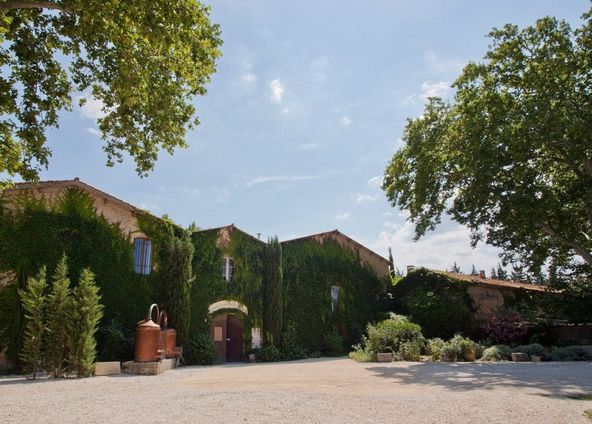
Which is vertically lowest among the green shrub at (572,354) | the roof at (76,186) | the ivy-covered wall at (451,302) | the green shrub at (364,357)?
the green shrub at (572,354)

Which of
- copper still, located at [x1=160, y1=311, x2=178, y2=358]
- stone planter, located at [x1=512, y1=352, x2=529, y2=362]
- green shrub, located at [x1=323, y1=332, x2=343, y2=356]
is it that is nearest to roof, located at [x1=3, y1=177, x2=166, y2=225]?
copper still, located at [x1=160, y1=311, x2=178, y2=358]

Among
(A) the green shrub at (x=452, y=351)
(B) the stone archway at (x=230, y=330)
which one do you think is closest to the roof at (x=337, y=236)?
(B) the stone archway at (x=230, y=330)

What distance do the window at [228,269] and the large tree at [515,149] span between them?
9501 millimetres

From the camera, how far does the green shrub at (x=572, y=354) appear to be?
699 inches

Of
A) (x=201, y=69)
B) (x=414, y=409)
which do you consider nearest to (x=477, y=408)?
(x=414, y=409)

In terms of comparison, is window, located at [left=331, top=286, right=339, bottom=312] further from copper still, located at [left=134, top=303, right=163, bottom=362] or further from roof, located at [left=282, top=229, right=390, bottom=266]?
copper still, located at [left=134, top=303, right=163, bottom=362]

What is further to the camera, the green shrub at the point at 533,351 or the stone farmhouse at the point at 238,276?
the green shrub at the point at 533,351

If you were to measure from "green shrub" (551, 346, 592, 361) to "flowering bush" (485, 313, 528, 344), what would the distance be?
144 inches

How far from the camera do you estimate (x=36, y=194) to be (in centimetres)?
1617

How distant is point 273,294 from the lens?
72.7 feet

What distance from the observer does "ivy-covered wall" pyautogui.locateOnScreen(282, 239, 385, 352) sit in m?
23.8

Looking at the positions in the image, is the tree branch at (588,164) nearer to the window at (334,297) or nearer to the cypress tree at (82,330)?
the window at (334,297)

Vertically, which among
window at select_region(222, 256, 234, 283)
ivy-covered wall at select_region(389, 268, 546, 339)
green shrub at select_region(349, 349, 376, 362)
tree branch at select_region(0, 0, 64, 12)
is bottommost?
green shrub at select_region(349, 349, 376, 362)

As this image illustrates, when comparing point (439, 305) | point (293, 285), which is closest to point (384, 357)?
point (293, 285)
